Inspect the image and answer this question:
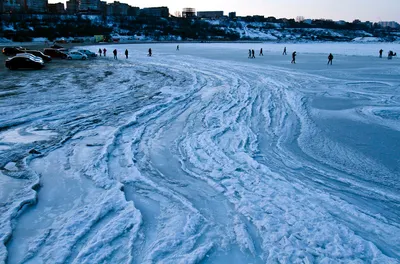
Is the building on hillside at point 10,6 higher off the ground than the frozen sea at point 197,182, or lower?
higher

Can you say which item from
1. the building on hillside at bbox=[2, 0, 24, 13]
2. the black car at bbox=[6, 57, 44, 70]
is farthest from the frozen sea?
the building on hillside at bbox=[2, 0, 24, 13]

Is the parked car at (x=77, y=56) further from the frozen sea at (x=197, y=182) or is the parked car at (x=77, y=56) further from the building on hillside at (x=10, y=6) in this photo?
the building on hillside at (x=10, y=6)

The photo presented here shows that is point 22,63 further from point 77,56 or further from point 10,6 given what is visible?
point 10,6

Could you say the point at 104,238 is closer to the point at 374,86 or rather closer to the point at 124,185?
the point at 124,185

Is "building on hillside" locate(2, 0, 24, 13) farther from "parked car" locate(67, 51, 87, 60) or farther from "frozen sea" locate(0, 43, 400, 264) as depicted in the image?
"frozen sea" locate(0, 43, 400, 264)

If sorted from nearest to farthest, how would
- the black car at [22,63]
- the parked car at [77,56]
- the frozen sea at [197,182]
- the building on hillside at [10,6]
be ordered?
the frozen sea at [197,182] < the black car at [22,63] < the parked car at [77,56] < the building on hillside at [10,6]

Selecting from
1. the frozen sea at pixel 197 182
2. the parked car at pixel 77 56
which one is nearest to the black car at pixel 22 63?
the parked car at pixel 77 56
